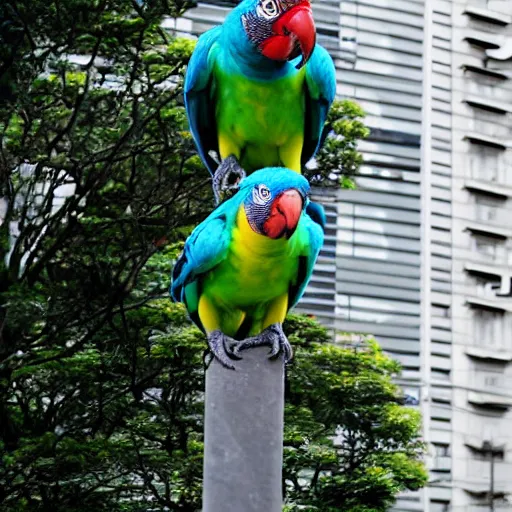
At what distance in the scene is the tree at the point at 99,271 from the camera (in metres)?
14.9

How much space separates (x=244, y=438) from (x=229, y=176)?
1.63 m

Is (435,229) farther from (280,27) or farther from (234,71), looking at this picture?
(280,27)

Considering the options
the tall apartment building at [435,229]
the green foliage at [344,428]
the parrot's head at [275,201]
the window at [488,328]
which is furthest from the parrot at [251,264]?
the window at [488,328]

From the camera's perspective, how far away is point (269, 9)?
745 cm

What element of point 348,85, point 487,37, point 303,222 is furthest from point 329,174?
point 487,37

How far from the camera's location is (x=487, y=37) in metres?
33.7

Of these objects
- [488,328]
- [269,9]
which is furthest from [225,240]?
[488,328]

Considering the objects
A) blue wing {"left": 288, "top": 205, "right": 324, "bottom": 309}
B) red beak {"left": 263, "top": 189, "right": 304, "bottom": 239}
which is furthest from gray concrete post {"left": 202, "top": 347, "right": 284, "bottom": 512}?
red beak {"left": 263, "top": 189, "right": 304, "bottom": 239}

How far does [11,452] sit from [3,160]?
3.22 metres

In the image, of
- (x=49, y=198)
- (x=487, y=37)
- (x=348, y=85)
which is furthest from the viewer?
(x=487, y=37)

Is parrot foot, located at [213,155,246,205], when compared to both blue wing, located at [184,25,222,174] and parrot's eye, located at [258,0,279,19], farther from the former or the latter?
parrot's eye, located at [258,0,279,19]

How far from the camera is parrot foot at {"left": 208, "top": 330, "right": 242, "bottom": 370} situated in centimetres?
761

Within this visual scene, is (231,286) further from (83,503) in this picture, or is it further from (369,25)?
(369,25)

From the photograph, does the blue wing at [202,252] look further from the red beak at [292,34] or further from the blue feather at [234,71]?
the red beak at [292,34]
